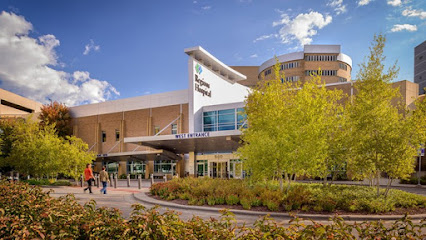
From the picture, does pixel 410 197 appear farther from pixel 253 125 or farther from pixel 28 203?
pixel 28 203

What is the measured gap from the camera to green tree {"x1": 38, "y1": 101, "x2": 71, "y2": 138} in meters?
54.0

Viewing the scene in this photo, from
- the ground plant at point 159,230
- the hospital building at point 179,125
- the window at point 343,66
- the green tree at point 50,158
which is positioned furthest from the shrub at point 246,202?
the window at point 343,66

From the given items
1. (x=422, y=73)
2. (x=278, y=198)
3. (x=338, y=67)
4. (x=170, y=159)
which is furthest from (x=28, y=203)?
(x=422, y=73)

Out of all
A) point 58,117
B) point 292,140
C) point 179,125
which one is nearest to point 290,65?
point 179,125

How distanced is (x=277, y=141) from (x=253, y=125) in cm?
455

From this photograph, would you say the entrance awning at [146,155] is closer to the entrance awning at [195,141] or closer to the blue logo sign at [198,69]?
the entrance awning at [195,141]

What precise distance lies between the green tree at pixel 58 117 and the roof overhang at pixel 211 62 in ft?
87.4

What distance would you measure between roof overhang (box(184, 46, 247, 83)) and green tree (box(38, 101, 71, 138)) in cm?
2665

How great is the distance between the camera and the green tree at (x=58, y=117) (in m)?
54.0

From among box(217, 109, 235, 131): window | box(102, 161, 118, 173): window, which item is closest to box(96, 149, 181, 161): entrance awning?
box(102, 161, 118, 173): window

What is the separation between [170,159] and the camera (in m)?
43.6

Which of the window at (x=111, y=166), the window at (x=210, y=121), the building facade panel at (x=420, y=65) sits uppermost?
the building facade panel at (x=420, y=65)

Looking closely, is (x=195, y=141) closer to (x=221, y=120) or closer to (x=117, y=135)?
(x=221, y=120)

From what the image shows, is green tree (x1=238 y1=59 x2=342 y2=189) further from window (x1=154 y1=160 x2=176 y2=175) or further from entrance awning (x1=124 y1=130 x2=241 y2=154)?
window (x1=154 y1=160 x2=176 y2=175)
